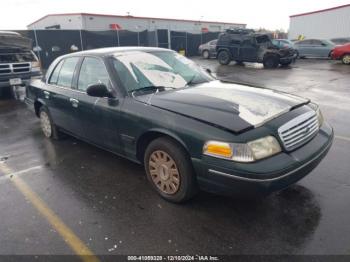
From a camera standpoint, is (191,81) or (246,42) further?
(246,42)

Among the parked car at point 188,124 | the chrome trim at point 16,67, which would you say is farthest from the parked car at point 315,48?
the parked car at point 188,124

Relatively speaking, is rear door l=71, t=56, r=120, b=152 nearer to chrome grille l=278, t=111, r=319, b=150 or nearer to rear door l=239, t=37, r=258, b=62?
chrome grille l=278, t=111, r=319, b=150

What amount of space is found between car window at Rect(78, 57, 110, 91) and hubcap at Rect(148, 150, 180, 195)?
4.00 ft

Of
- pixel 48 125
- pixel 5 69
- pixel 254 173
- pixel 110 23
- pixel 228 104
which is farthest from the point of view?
pixel 110 23

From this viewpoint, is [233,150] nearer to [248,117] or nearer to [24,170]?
[248,117]

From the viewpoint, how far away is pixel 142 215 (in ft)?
10.7

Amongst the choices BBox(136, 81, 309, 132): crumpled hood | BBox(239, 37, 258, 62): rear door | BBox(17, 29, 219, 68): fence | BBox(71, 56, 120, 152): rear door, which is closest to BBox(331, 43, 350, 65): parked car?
BBox(239, 37, 258, 62): rear door

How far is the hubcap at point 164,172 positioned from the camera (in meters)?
3.27

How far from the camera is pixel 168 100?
3391 mm

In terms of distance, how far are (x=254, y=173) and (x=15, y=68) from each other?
9307mm

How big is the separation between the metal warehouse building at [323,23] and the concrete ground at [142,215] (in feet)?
88.6

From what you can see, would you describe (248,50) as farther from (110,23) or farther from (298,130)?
(110,23)

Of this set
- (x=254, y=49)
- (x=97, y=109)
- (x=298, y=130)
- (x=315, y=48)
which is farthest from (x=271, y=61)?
(x=298, y=130)

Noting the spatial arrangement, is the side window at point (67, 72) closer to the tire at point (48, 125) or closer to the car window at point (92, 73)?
the car window at point (92, 73)
